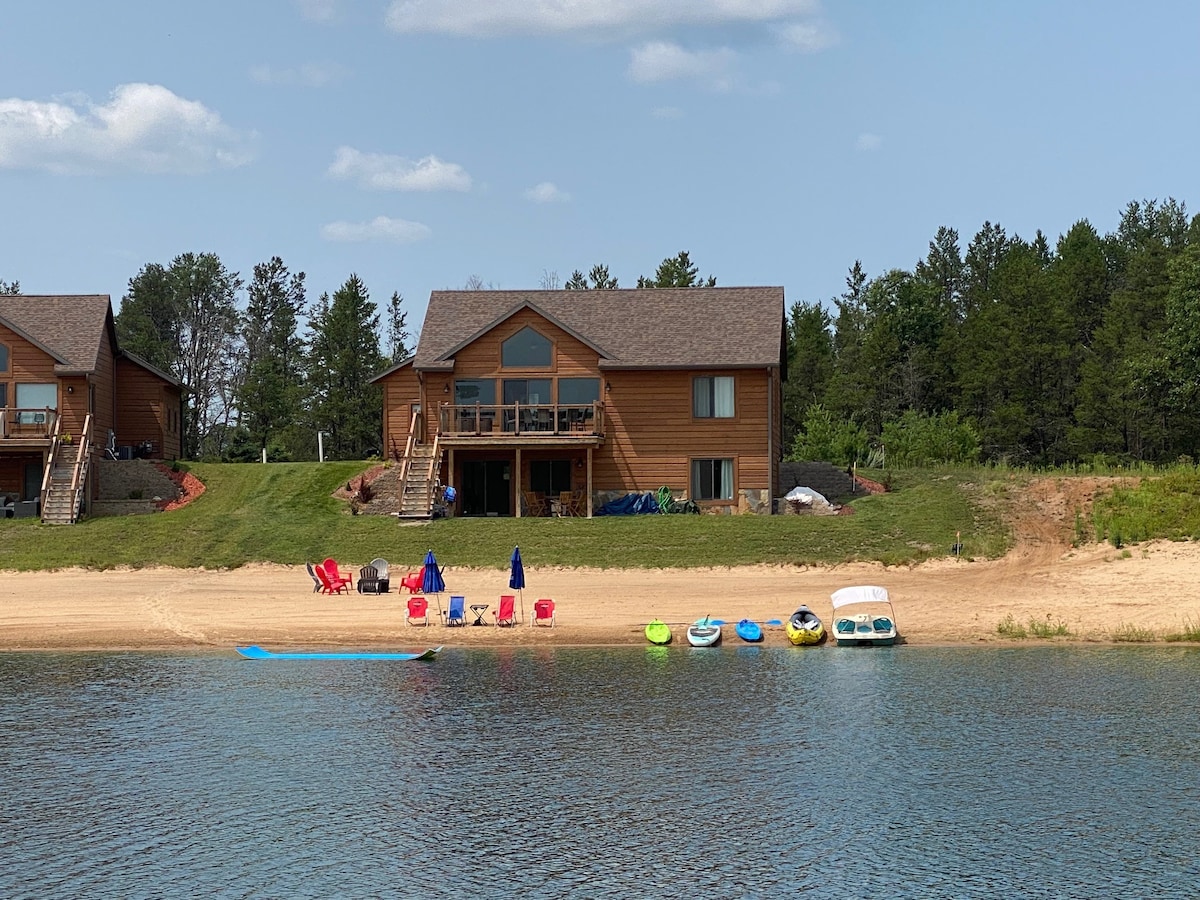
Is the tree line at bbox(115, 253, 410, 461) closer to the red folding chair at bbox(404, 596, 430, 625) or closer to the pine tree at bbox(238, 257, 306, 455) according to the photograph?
the pine tree at bbox(238, 257, 306, 455)

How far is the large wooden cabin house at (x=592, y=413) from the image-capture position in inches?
1948

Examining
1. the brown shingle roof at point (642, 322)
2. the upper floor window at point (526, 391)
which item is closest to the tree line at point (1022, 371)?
the brown shingle roof at point (642, 322)

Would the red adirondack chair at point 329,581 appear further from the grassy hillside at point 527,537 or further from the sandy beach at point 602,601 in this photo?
the grassy hillside at point 527,537

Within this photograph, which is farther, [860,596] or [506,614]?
[506,614]

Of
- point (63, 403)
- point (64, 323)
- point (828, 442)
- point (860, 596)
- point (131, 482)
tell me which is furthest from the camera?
point (828, 442)

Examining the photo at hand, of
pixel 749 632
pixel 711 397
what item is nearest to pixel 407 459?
pixel 711 397

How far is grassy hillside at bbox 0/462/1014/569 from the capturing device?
4116cm

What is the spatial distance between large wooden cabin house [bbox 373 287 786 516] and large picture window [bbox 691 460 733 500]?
0.12 ft

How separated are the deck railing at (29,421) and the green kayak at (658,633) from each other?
2893 cm

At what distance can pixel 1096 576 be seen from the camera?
3750 centimetres

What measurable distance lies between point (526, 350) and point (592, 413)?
11.2 ft

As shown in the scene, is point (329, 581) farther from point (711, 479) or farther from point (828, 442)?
point (828, 442)

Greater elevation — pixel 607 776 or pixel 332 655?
pixel 332 655

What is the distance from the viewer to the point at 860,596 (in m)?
32.0
